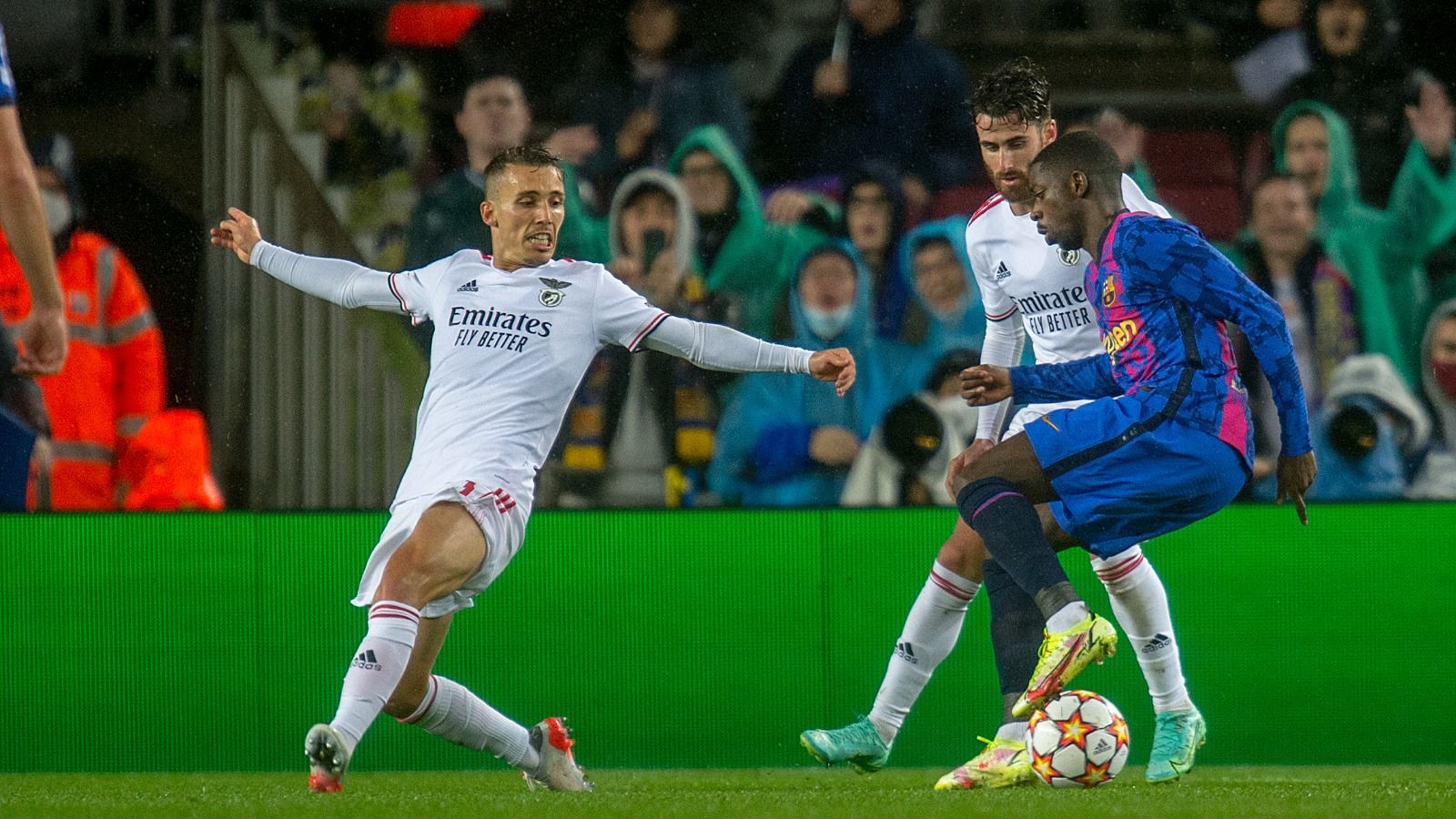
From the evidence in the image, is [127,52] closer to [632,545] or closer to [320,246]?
[320,246]

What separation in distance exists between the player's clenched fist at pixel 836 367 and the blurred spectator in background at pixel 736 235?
217 centimetres

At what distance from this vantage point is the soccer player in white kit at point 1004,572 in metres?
5.28

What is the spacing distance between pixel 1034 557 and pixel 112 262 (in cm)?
394

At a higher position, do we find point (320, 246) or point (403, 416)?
point (320, 246)

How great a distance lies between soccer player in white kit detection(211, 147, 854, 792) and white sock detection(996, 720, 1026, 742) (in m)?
1.01

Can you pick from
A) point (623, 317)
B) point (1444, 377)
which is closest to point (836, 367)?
point (623, 317)

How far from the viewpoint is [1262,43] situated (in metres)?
7.25

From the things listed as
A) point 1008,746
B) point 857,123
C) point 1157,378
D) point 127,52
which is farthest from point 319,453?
point 1157,378

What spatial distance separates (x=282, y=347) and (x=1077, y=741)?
11.4ft

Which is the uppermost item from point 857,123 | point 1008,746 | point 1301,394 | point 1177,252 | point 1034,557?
point 857,123

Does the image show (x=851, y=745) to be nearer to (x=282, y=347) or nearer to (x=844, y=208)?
(x=844, y=208)

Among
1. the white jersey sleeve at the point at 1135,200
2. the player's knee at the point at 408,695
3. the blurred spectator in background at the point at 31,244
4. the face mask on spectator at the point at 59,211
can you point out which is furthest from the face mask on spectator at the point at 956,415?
the blurred spectator in background at the point at 31,244

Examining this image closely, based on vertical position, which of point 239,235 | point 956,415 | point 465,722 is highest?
point 239,235

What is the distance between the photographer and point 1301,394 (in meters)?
4.74
